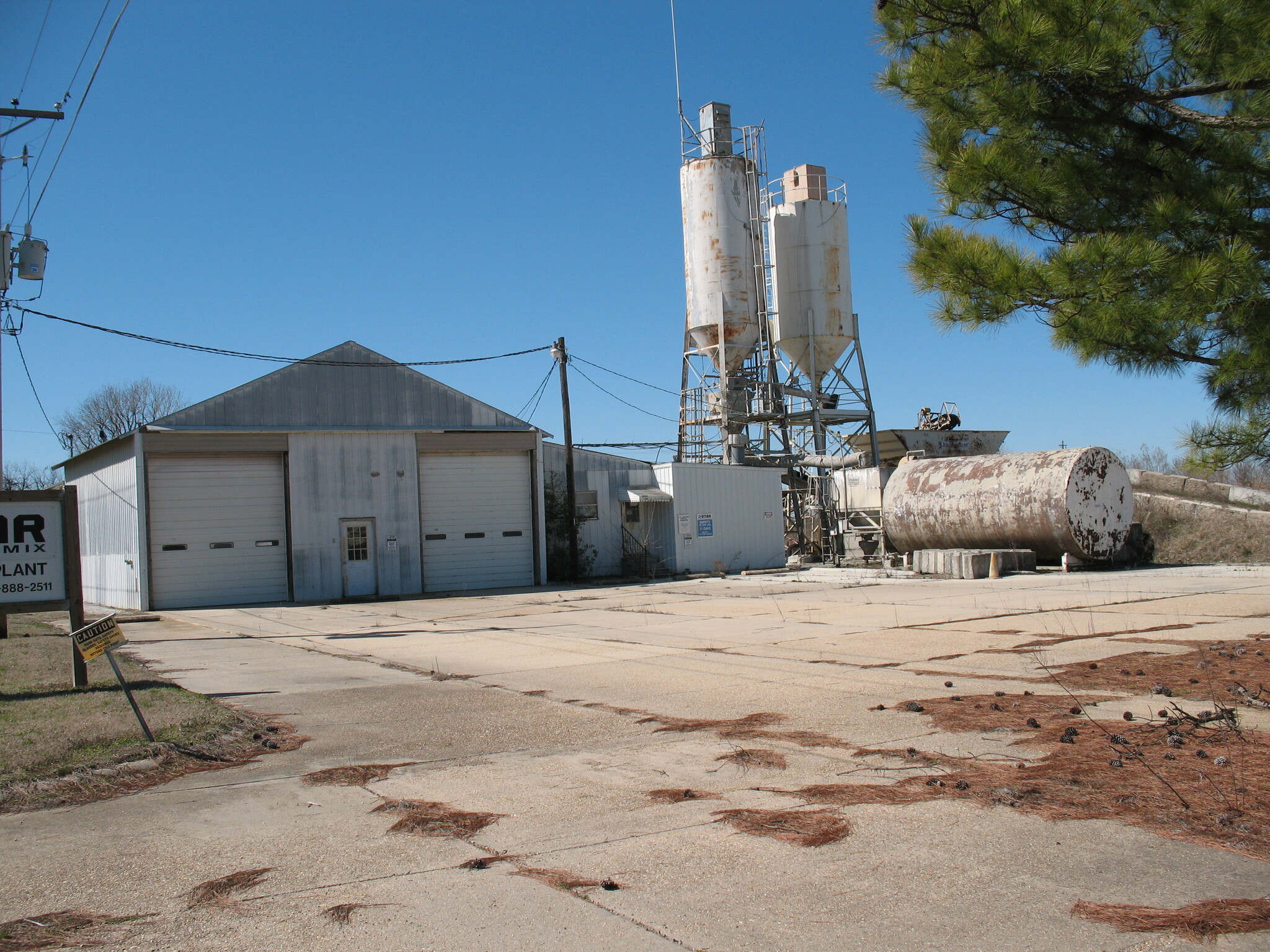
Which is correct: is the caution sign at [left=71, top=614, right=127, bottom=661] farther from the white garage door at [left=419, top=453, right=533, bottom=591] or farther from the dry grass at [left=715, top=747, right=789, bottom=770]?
the white garage door at [left=419, top=453, right=533, bottom=591]

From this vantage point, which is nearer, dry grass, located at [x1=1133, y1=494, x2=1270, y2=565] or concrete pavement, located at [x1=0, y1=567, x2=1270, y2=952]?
concrete pavement, located at [x1=0, y1=567, x2=1270, y2=952]

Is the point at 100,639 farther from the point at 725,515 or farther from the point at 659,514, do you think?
the point at 725,515

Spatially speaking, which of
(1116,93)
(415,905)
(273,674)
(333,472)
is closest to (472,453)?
(333,472)

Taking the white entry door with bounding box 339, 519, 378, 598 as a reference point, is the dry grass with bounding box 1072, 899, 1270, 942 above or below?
below

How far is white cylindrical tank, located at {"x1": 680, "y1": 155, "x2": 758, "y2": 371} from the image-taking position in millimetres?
39969

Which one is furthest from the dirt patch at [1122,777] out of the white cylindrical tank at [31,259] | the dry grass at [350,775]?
the white cylindrical tank at [31,259]

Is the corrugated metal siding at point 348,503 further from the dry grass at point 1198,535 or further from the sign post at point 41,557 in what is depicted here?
the dry grass at point 1198,535

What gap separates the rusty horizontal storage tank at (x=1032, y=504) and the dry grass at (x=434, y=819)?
21642 mm

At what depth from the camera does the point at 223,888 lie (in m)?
4.52

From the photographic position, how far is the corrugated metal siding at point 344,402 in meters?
27.6

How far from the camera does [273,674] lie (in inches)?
476

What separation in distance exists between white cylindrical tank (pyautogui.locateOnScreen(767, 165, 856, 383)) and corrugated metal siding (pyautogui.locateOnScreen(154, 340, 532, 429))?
47.4 ft

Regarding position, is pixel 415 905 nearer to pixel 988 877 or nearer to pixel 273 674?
pixel 988 877

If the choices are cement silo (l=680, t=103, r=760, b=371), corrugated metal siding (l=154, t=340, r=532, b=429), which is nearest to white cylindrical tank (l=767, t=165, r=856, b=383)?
cement silo (l=680, t=103, r=760, b=371)
